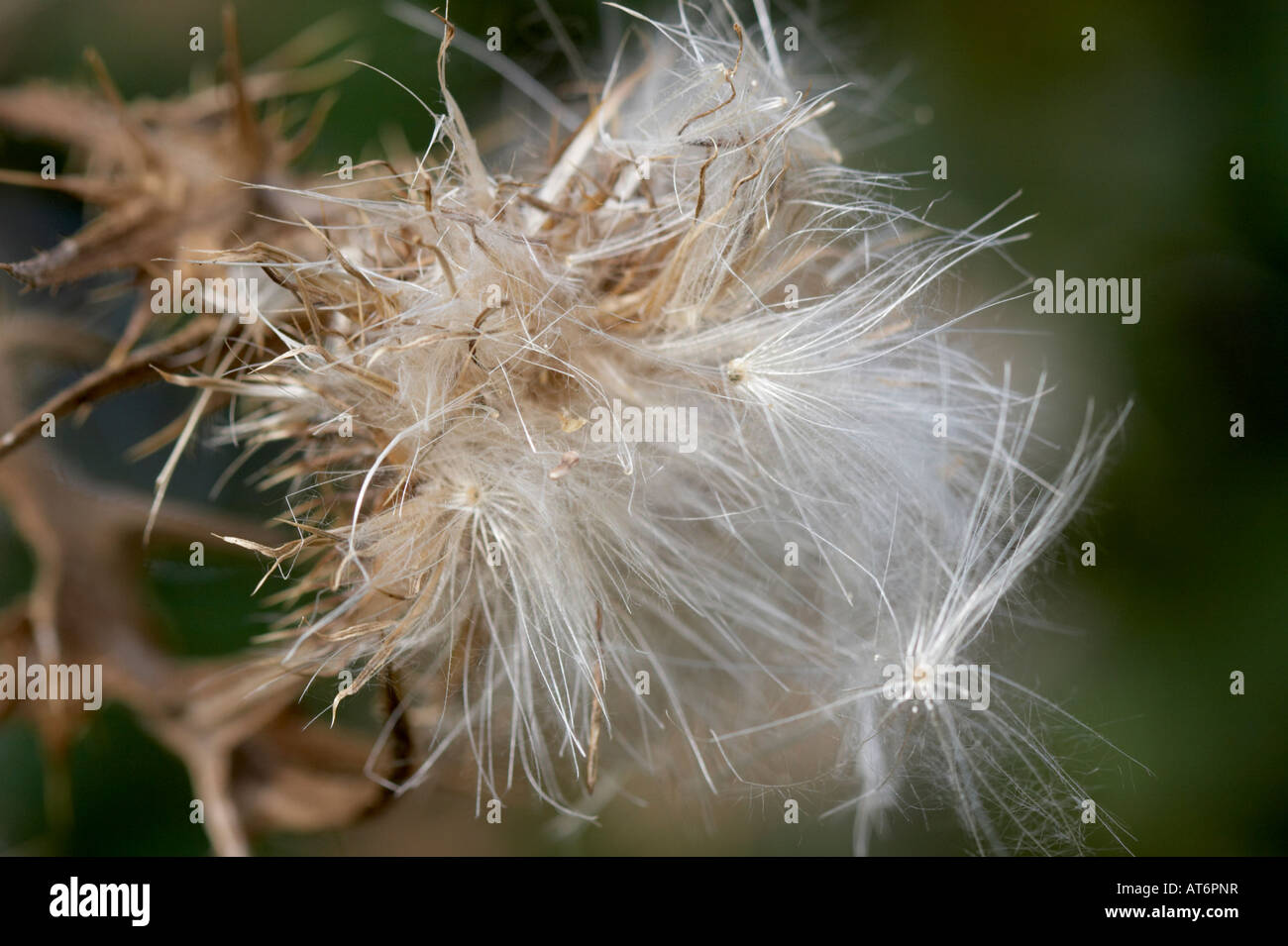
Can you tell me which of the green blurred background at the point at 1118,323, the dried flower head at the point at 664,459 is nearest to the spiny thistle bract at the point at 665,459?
the dried flower head at the point at 664,459

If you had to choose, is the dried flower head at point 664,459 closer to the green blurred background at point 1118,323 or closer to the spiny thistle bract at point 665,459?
the spiny thistle bract at point 665,459

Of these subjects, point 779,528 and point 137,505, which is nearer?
point 779,528

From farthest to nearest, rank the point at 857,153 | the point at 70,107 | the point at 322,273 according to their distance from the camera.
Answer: the point at 857,153
the point at 70,107
the point at 322,273

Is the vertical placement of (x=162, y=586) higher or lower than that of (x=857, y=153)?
lower

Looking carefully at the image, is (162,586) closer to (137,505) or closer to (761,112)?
(137,505)

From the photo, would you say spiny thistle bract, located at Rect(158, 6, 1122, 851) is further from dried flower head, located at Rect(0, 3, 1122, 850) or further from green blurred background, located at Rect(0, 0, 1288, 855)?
green blurred background, located at Rect(0, 0, 1288, 855)

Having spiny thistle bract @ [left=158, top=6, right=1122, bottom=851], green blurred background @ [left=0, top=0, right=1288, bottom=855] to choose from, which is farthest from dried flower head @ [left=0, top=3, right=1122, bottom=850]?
green blurred background @ [left=0, top=0, right=1288, bottom=855]

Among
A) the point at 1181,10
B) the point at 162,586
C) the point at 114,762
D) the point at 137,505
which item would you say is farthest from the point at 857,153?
the point at 114,762
